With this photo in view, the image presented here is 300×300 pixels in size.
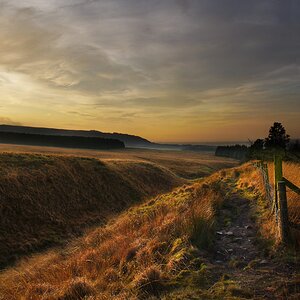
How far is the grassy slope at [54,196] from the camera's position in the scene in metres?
20.7

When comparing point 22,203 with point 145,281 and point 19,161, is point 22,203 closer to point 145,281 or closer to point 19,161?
point 19,161

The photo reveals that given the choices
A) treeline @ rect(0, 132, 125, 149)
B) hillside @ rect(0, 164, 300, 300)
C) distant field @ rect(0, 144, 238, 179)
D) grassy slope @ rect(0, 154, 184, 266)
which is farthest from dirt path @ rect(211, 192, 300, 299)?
treeline @ rect(0, 132, 125, 149)

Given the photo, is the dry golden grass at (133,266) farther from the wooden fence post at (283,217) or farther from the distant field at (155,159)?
the distant field at (155,159)

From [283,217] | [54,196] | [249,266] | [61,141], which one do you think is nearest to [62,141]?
[61,141]

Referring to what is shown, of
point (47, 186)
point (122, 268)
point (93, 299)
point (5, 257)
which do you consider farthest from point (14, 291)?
point (47, 186)

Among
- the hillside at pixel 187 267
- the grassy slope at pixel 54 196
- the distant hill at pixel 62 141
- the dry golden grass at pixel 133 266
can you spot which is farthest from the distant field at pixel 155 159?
the distant hill at pixel 62 141

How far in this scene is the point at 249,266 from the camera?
22.9ft

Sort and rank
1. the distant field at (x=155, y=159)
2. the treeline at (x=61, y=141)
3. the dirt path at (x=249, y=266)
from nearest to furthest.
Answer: the dirt path at (x=249, y=266) → the distant field at (x=155, y=159) → the treeline at (x=61, y=141)

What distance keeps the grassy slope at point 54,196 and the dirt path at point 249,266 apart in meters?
13.2

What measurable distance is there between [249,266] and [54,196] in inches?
884

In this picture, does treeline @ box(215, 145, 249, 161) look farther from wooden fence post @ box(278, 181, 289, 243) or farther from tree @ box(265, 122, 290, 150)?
wooden fence post @ box(278, 181, 289, 243)

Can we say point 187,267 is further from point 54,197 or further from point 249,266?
point 54,197

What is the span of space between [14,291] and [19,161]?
22.1 meters

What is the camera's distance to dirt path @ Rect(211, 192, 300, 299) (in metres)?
5.70
